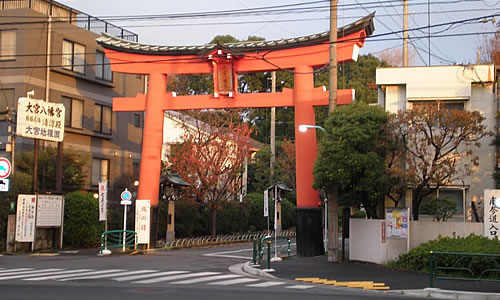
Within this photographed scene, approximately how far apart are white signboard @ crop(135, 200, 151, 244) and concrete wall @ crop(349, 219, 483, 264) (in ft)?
35.0

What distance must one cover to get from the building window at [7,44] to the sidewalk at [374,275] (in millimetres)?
20108

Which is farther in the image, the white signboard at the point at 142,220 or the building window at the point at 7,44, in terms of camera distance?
the building window at the point at 7,44

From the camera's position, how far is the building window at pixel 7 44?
34438 millimetres

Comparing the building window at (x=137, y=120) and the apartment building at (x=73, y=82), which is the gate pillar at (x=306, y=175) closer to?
the apartment building at (x=73, y=82)

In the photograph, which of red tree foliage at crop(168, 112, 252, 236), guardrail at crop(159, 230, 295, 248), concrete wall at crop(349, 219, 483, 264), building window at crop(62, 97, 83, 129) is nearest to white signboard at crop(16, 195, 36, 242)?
guardrail at crop(159, 230, 295, 248)

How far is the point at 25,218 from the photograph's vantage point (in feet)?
93.5

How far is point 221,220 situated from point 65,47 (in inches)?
625

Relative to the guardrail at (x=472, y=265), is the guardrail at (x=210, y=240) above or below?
below

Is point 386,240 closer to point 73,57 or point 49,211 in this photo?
point 49,211

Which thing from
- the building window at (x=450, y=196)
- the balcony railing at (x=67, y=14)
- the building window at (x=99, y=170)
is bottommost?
the building window at (x=450, y=196)

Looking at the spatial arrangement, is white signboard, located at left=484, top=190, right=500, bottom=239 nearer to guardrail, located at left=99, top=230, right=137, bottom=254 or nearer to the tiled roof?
the tiled roof

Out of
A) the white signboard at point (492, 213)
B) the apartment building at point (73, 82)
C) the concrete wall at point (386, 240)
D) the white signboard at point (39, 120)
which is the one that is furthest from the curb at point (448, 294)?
the apartment building at point (73, 82)

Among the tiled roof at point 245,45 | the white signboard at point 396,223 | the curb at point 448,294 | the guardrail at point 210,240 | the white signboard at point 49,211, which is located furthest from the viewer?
the guardrail at point 210,240

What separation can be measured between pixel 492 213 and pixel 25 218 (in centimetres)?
2027
